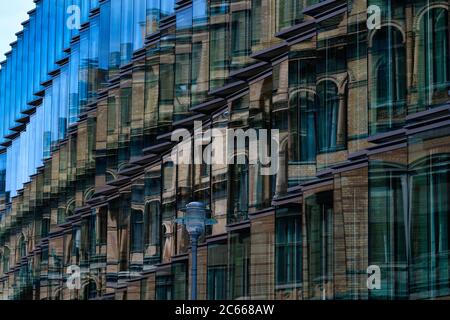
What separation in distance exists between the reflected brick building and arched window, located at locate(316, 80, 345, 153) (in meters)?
0.07

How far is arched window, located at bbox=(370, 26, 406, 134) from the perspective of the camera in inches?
1384

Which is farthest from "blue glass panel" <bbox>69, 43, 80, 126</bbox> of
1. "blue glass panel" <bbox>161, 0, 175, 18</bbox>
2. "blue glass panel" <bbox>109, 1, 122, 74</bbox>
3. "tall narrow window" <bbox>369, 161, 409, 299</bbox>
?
"tall narrow window" <bbox>369, 161, 409, 299</bbox>

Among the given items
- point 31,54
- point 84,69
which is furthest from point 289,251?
point 31,54

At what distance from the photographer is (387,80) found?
35.7 meters

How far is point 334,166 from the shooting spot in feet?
129

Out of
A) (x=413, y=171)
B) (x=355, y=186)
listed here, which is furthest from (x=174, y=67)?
(x=413, y=171)

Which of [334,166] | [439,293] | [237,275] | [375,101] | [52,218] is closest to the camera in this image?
[439,293]

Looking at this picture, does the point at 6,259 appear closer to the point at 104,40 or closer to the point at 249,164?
the point at 104,40

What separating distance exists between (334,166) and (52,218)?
137 feet

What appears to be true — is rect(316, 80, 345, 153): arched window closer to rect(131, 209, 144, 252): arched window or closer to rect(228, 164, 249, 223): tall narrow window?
rect(228, 164, 249, 223): tall narrow window

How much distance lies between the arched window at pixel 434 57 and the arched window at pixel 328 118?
556cm

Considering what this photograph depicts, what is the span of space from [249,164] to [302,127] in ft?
18.3
